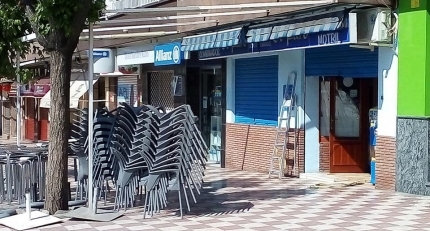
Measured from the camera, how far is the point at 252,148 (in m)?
16.0

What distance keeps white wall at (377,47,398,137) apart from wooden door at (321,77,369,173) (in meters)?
2.03

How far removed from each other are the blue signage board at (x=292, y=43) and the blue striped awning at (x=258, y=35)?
0.79ft

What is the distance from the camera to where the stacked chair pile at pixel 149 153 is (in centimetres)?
971

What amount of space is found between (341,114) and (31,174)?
6669 mm

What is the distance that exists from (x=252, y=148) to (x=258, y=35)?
333 cm

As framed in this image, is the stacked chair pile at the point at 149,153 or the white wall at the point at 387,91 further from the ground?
the white wall at the point at 387,91

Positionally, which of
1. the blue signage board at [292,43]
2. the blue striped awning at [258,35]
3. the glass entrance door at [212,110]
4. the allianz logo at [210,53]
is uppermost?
the blue striped awning at [258,35]

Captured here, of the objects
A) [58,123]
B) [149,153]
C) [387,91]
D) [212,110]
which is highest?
[387,91]

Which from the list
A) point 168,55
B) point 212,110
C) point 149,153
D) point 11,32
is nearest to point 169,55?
point 168,55

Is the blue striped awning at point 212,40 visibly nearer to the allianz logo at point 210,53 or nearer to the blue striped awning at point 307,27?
the allianz logo at point 210,53

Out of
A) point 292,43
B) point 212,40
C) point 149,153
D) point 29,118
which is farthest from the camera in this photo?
point 29,118

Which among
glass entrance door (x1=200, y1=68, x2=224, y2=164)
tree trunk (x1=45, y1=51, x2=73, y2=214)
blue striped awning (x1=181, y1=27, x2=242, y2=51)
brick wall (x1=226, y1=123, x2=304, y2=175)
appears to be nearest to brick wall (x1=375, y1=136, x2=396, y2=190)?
brick wall (x1=226, y1=123, x2=304, y2=175)

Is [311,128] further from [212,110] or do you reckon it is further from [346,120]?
[212,110]

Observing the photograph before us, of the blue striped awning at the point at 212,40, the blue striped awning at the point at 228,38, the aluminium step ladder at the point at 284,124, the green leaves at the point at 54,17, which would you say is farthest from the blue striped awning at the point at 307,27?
the green leaves at the point at 54,17
